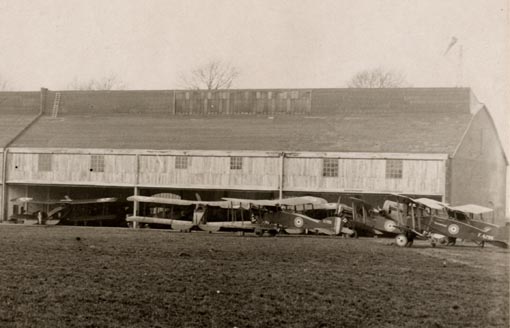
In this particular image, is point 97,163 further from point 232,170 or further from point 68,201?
point 232,170

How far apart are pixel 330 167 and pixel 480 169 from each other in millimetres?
11067

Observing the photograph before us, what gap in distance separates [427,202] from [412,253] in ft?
16.8

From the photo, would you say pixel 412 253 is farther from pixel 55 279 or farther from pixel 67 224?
pixel 67 224

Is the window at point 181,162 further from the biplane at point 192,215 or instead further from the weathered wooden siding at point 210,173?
the biplane at point 192,215

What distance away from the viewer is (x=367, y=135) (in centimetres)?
3803

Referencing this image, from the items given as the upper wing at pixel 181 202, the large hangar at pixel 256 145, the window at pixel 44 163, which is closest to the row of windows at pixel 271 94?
the large hangar at pixel 256 145

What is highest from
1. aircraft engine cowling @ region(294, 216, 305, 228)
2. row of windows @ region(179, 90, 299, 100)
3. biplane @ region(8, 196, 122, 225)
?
row of windows @ region(179, 90, 299, 100)

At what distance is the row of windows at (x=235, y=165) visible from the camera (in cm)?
3528

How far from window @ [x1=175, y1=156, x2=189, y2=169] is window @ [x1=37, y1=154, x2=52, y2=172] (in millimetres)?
8447

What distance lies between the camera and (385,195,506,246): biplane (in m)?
25.2

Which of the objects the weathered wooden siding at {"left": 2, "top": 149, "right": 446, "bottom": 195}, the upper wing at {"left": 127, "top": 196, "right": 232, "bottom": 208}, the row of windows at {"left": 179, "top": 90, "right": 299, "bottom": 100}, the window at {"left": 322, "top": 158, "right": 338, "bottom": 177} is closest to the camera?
the upper wing at {"left": 127, "top": 196, "right": 232, "bottom": 208}

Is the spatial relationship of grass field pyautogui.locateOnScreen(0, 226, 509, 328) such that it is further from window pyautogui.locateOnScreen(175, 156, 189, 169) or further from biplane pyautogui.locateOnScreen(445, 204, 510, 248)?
window pyautogui.locateOnScreen(175, 156, 189, 169)

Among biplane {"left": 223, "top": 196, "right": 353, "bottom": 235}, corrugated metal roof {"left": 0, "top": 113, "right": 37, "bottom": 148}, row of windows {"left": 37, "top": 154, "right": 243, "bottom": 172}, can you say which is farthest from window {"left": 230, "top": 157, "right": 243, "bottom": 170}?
corrugated metal roof {"left": 0, "top": 113, "right": 37, "bottom": 148}

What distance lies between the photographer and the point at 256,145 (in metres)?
38.3
